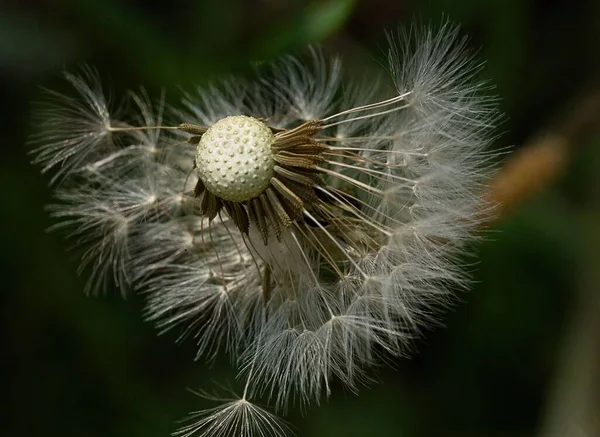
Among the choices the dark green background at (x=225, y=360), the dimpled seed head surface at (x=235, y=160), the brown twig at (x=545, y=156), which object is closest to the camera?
the dimpled seed head surface at (x=235, y=160)

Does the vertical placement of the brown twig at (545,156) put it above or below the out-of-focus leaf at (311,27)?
below

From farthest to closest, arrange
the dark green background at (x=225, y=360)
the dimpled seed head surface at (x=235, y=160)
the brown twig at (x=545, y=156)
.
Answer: the dark green background at (x=225, y=360) < the brown twig at (x=545, y=156) < the dimpled seed head surface at (x=235, y=160)

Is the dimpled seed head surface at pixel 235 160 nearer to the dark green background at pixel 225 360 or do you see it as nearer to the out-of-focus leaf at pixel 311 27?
the out-of-focus leaf at pixel 311 27

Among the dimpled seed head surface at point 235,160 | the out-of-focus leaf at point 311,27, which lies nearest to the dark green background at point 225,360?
the out-of-focus leaf at point 311,27

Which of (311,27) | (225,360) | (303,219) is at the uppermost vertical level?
(311,27)

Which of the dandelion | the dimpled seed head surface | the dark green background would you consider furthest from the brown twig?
the dimpled seed head surface

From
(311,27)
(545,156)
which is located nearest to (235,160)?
(311,27)

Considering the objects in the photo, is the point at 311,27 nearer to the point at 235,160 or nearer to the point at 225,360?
the point at 235,160

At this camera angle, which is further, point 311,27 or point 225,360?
point 225,360
